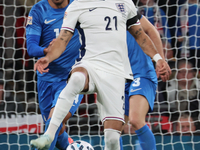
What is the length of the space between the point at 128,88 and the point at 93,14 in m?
0.91

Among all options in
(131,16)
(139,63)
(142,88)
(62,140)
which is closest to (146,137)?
(142,88)

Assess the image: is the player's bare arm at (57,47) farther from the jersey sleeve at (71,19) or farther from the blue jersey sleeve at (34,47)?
the blue jersey sleeve at (34,47)

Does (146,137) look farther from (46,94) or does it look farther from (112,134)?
(46,94)

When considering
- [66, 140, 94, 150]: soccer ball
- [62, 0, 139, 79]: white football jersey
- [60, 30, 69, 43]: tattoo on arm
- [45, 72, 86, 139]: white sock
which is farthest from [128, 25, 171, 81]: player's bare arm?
[66, 140, 94, 150]: soccer ball

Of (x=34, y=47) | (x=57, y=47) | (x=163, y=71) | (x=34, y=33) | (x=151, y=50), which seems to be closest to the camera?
(x=57, y=47)

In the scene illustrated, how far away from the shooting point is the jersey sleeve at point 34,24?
310 centimetres

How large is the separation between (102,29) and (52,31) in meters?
0.91

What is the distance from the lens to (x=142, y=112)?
2.82 metres

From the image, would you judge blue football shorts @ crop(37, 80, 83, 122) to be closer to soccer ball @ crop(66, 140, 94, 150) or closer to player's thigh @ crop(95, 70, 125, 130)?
soccer ball @ crop(66, 140, 94, 150)

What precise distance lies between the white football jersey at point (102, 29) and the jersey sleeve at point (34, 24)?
75cm

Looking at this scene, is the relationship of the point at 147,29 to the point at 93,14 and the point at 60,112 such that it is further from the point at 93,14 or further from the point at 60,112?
the point at 60,112

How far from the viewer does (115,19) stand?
243 cm

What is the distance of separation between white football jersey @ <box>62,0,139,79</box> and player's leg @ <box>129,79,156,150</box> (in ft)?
1.45

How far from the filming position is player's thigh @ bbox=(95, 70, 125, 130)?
2.25 meters
